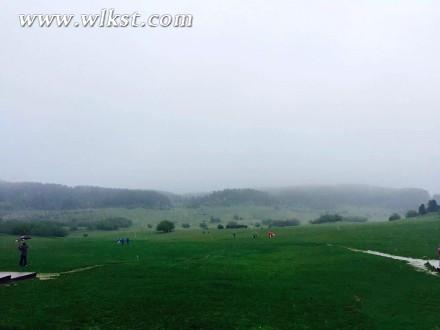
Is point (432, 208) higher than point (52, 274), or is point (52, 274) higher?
point (432, 208)

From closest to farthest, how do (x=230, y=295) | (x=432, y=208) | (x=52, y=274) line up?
1. (x=230, y=295)
2. (x=52, y=274)
3. (x=432, y=208)

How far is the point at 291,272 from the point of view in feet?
151

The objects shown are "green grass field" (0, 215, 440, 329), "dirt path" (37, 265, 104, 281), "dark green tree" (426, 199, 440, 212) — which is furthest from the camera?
"dark green tree" (426, 199, 440, 212)

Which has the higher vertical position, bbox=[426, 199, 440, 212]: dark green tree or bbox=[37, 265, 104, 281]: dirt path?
bbox=[426, 199, 440, 212]: dark green tree

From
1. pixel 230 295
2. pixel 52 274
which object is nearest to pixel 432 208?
pixel 230 295

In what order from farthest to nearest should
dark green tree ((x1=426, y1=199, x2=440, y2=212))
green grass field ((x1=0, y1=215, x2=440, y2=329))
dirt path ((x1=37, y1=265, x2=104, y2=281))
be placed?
dark green tree ((x1=426, y1=199, x2=440, y2=212)), dirt path ((x1=37, y1=265, x2=104, y2=281)), green grass field ((x1=0, y1=215, x2=440, y2=329))

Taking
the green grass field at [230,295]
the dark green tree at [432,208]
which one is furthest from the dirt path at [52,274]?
the dark green tree at [432,208]

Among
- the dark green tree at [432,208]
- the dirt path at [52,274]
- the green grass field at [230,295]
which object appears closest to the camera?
the green grass field at [230,295]

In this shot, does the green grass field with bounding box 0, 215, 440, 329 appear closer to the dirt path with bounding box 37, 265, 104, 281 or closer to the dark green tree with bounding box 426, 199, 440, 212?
the dirt path with bounding box 37, 265, 104, 281

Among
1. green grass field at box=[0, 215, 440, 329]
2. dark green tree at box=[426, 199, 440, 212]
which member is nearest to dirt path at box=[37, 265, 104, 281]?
green grass field at box=[0, 215, 440, 329]

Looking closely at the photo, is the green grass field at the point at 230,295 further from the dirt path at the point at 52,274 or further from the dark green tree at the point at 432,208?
the dark green tree at the point at 432,208

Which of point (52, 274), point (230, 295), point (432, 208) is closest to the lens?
point (230, 295)

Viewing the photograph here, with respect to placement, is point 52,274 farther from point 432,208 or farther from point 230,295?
point 432,208

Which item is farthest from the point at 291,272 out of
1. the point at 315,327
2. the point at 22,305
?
the point at 22,305
